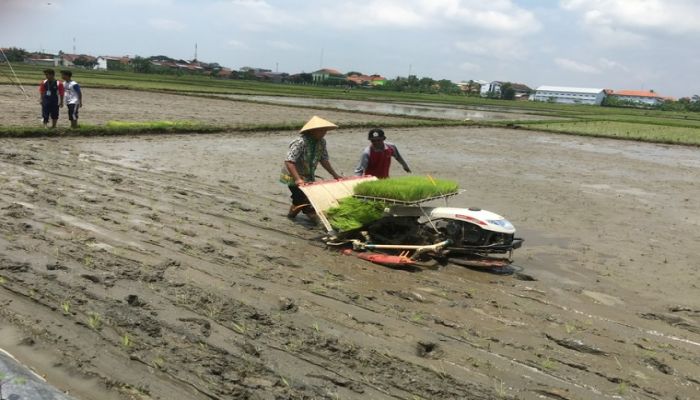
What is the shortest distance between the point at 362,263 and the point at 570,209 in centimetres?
478

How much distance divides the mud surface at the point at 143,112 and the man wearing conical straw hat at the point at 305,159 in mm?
10130

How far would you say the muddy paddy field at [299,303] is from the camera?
3.18m

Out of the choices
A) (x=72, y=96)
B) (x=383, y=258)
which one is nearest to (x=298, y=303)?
(x=383, y=258)

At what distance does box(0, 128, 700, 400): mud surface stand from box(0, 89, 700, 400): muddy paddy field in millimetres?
19

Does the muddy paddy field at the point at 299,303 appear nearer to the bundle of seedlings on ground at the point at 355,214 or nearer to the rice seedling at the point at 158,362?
the rice seedling at the point at 158,362

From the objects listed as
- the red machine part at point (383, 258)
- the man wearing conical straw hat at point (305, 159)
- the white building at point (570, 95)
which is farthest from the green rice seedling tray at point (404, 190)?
the white building at point (570, 95)

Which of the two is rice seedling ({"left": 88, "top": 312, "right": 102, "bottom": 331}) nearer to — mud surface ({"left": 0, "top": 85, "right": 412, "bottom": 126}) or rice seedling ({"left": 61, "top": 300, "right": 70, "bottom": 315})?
rice seedling ({"left": 61, "top": 300, "right": 70, "bottom": 315})

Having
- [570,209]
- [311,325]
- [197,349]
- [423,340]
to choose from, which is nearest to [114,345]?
[197,349]

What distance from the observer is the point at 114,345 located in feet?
10.9

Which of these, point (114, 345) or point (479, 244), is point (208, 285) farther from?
point (479, 244)

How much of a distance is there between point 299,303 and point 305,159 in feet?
9.14

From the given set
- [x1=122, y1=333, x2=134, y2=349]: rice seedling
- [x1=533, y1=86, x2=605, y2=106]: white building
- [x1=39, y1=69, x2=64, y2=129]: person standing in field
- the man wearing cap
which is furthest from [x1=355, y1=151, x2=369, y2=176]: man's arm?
[x1=533, y1=86, x2=605, y2=106]: white building

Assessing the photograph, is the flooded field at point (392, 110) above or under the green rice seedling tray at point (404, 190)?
above

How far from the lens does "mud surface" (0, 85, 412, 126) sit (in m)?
16.5
